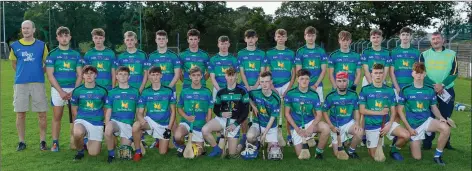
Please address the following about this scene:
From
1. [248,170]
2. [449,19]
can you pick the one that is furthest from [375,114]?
[449,19]

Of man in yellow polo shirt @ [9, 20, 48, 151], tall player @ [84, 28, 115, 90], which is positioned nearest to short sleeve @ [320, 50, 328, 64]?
tall player @ [84, 28, 115, 90]

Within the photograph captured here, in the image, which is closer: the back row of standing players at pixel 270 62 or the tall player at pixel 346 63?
the back row of standing players at pixel 270 62

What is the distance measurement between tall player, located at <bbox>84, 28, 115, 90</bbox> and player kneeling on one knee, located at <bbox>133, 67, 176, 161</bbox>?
2.24 feet

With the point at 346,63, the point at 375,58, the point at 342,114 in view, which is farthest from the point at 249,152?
the point at 375,58

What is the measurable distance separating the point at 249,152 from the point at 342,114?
4.24 ft

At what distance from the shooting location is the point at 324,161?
5.45 m

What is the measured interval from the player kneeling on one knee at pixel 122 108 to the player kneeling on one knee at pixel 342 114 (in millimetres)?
2507

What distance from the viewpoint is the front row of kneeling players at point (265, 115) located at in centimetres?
555

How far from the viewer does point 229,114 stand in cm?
573

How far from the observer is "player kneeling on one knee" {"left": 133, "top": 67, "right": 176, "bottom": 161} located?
571cm

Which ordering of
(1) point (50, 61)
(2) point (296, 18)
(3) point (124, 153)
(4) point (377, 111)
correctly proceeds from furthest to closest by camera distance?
(2) point (296, 18)
(1) point (50, 61)
(4) point (377, 111)
(3) point (124, 153)

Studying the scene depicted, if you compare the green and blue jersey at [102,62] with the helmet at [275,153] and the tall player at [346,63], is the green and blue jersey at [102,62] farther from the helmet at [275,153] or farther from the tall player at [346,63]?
the tall player at [346,63]

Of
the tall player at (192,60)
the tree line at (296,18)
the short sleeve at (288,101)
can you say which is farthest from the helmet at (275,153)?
the tree line at (296,18)

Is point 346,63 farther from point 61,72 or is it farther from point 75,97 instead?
point 61,72
